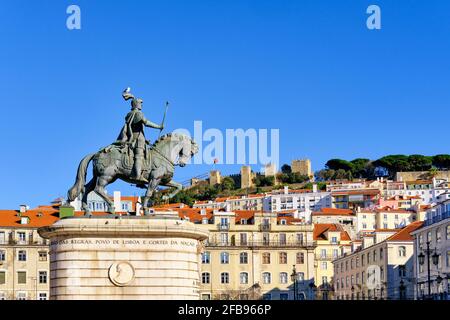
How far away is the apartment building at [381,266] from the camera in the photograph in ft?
294

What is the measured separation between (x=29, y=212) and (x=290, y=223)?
1033 inches

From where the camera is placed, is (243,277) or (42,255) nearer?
(42,255)

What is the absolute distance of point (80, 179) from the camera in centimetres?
3359

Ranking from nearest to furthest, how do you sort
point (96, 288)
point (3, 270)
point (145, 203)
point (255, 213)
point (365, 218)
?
1. point (96, 288)
2. point (145, 203)
3. point (3, 270)
4. point (255, 213)
5. point (365, 218)

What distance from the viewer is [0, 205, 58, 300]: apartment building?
94625 mm

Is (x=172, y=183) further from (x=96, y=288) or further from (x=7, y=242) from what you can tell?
(x=7, y=242)

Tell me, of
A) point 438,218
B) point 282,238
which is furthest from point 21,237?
point 438,218

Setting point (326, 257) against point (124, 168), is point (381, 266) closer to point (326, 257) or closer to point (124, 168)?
point (326, 257)

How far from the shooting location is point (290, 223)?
108125 mm

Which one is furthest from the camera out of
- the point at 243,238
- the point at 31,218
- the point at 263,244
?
the point at 243,238

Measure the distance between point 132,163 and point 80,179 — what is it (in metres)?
1.78

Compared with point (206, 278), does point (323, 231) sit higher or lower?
higher

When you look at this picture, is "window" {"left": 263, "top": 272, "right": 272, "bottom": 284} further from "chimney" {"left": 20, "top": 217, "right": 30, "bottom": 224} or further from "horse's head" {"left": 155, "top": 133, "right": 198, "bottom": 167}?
"horse's head" {"left": 155, "top": 133, "right": 198, "bottom": 167}
